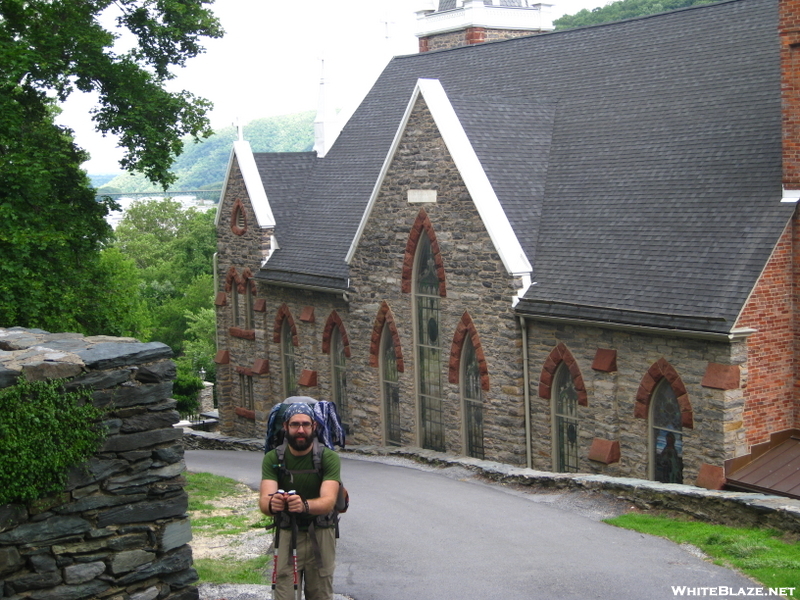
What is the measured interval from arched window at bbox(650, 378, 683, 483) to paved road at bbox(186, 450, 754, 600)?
2.91 meters

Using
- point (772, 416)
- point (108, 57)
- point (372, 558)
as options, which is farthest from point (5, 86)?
point (772, 416)

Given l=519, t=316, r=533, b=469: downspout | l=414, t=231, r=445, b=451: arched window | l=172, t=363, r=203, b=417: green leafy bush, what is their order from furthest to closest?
1. l=172, t=363, r=203, b=417: green leafy bush
2. l=414, t=231, r=445, b=451: arched window
3. l=519, t=316, r=533, b=469: downspout

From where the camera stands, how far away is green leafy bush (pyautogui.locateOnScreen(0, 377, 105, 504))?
7945 mm

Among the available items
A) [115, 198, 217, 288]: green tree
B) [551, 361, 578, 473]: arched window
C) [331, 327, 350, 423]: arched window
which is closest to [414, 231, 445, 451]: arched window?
[551, 361, 578, 473]: arched window

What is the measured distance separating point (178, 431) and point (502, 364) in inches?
479

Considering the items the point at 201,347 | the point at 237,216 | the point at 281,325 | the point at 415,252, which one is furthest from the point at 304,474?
the point at 201,347

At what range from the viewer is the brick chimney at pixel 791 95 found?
16.8m

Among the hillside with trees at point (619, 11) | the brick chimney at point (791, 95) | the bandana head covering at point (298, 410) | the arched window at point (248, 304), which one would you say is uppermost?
the hillside with trees at point (619, 11)

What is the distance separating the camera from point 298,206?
30797 millimetres

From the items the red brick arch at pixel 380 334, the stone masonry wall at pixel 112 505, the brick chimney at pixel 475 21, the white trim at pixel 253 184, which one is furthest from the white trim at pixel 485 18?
the stone masonry wall at pixel 112 505

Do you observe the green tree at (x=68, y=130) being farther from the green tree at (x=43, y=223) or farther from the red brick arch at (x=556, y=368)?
the red brick arch at (x=556, y=368)

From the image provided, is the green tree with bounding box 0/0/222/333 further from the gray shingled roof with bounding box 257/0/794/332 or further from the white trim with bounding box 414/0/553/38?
the white trim with bounding box 414/0/553/38

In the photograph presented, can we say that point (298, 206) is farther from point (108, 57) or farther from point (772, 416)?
point (772, 416)

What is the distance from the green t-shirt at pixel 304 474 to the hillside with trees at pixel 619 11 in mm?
48503
